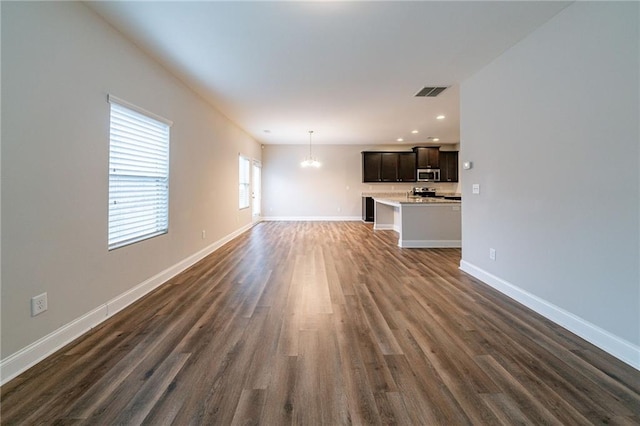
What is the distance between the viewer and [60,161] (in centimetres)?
200

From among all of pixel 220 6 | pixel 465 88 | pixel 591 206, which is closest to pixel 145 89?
pixel 220 6

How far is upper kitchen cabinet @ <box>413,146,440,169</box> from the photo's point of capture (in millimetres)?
9414

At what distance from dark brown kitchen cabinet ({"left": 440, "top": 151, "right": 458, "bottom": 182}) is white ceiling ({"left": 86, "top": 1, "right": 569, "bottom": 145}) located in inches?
201

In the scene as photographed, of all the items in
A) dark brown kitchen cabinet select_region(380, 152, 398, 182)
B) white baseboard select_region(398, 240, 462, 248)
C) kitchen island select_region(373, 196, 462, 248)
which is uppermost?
dark brown kitchen cabinet select_region(380, 152, 398, 182)

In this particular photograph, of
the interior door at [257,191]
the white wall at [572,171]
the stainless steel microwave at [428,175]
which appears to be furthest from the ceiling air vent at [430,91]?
the interior door at [257,191]

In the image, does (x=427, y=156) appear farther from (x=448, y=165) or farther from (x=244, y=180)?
(x=244, y=180)

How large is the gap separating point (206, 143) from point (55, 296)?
3.29 metres

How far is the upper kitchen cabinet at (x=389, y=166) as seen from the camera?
31.3ft

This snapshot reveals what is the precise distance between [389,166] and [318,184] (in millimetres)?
2462

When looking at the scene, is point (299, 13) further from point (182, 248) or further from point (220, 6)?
point (182, 248)

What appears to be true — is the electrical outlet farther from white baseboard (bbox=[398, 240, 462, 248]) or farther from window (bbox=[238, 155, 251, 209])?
window (bbox=[238, 155, 251, 209])

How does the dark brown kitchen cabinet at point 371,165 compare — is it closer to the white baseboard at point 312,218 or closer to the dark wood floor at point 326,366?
the white baseboard at point 312,218

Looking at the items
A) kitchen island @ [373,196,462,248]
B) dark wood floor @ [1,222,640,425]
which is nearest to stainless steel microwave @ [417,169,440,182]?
kitchen island @ [373,196,462,248]

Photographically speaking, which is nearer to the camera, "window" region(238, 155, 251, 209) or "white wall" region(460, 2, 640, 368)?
"white wall" region(460, 2, 640, 368)
